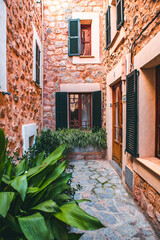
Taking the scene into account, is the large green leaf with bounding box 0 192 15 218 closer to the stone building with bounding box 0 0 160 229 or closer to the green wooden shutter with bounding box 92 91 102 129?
the stone building with bounding box 0 0 160 229

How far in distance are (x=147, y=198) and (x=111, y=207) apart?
604 mm

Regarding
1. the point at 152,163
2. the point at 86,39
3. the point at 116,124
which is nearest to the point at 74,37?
the point at 86,39

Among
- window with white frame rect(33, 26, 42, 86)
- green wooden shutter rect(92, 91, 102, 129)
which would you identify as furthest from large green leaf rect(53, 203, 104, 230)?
green wooden shutter rect(92, 91, 102, 129)

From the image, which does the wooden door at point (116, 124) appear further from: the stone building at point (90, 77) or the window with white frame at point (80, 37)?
the window with white frame at point (80, 37)

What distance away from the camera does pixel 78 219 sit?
999 mm

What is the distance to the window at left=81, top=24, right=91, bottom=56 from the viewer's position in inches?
228

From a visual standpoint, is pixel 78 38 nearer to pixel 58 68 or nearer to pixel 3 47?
pixel 58 68

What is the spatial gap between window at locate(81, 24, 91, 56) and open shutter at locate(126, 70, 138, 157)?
11.7 feet

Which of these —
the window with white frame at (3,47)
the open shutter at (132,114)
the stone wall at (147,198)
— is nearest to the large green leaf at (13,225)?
the window with white frame at (3,47)

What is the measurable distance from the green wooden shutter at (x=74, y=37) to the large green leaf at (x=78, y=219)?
535 cm

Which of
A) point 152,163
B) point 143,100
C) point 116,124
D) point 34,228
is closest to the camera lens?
point 34,228

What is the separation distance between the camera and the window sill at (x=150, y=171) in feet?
6.26

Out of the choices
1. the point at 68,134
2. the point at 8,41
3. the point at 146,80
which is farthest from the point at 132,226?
the point at 68,134

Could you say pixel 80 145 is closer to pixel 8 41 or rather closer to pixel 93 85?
pixel 93 85
